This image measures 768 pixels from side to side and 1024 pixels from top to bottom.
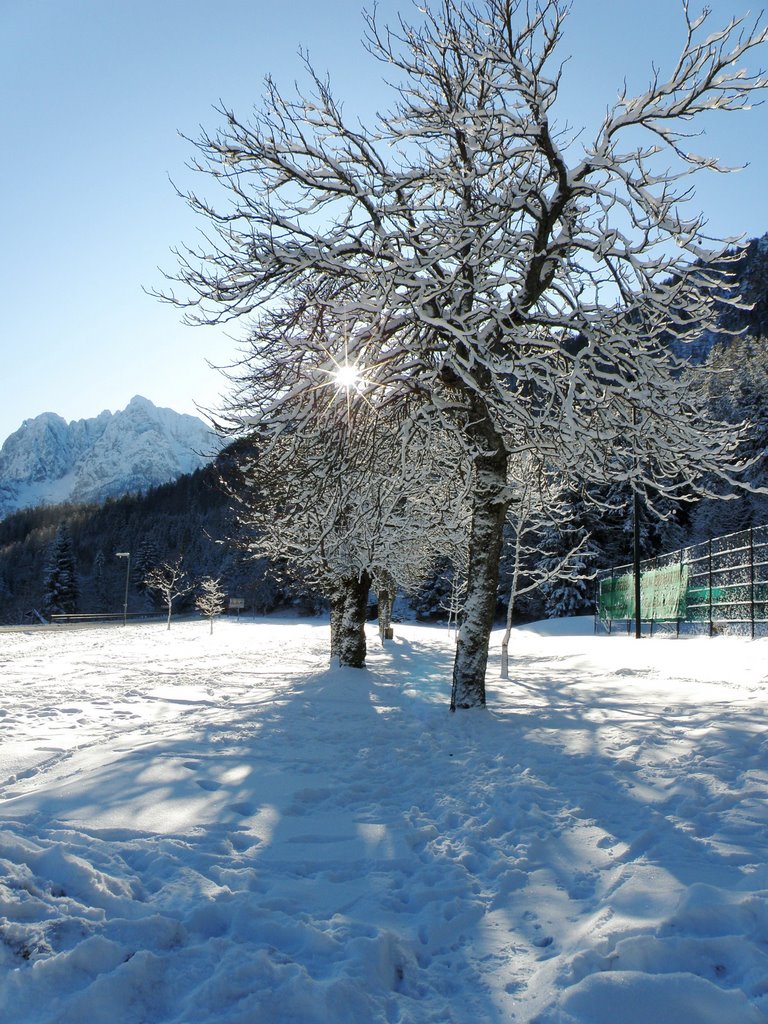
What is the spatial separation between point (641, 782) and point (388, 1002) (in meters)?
3.18

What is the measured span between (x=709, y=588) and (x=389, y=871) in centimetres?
1710

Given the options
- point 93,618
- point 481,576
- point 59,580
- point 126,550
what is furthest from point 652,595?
point 126,550

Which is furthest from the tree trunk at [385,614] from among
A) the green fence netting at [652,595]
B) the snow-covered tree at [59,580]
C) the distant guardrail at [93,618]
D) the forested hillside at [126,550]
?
the snow-covered tree at [59,580]

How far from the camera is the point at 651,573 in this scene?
24.3m

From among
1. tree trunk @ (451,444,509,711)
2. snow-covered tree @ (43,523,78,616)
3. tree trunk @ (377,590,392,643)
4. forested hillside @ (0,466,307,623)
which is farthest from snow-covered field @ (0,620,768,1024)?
snow-covered tree @ (43,523,78,616)

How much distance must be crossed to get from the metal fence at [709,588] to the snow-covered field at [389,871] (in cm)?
897

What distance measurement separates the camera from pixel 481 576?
8.00 meters

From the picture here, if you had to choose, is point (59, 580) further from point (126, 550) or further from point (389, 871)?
point (389, 871)

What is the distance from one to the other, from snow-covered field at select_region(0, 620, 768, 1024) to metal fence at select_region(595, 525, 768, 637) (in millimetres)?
8965

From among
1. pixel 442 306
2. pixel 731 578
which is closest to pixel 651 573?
pixel 731 578

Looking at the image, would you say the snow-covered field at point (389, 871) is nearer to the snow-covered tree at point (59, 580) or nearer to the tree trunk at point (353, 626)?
the tree trunk at point (353, 626)

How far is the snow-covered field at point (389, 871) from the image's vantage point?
85.0 inches

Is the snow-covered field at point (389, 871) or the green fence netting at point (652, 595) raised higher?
the green fence netting at point (652, 595)

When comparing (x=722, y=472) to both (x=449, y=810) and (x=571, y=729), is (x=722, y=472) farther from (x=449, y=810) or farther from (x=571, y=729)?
(x=449, y=810)
